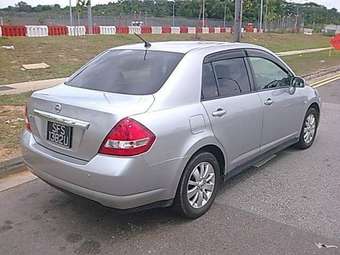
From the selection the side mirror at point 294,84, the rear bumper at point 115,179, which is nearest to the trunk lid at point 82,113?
the rear bumper at point 115,179

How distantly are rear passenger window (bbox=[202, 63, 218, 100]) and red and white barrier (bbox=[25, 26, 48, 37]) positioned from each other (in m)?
21.0

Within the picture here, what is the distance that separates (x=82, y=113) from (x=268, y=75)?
2.57 m

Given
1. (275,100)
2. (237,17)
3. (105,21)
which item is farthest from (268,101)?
(105,21)

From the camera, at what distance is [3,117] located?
23.5ft

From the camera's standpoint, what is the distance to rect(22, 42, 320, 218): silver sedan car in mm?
3301

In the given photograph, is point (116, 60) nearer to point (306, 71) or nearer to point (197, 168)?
point (197, 168)

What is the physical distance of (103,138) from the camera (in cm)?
330

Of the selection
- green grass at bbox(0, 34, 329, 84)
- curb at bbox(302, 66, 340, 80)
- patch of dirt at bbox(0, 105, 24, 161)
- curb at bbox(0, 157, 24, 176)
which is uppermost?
green grass at bbox(0, 34, 329, 84)

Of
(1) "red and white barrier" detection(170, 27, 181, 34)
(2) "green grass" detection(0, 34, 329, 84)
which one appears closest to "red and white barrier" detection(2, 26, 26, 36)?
(2) "green grass" detection(0, 34, 329, 84)

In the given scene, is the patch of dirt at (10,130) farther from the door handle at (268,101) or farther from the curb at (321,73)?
the curb at (321,73)

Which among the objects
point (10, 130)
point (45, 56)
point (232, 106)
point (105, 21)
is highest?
point (105, 21)

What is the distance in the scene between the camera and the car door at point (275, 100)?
482cm

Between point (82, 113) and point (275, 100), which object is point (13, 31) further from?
point (82, 113)

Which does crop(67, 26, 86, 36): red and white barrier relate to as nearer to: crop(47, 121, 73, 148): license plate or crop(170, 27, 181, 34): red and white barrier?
crop(170, 27, 181, 34): red and white barrier
